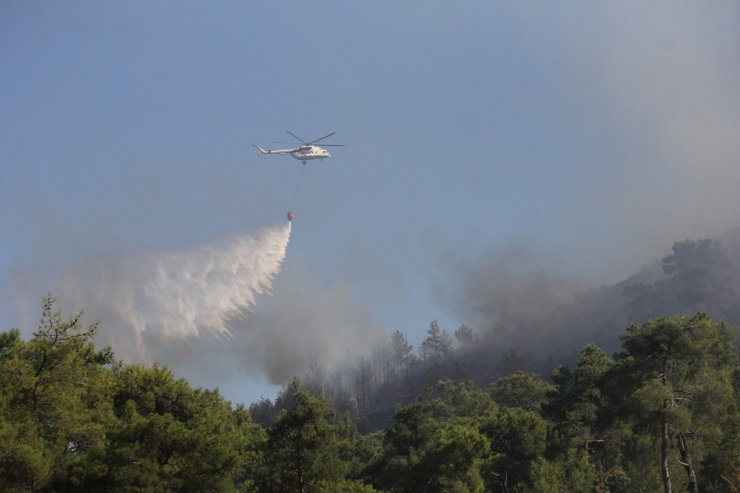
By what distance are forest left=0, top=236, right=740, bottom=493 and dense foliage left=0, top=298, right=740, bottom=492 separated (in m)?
0.10

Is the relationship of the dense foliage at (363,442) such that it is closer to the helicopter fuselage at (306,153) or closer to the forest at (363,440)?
the forest at (363,440)

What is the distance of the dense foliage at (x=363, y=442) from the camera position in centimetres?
3444

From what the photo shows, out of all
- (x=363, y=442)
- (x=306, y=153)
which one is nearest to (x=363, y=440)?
(x=363, y=442)

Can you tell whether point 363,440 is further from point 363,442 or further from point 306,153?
point 306,153

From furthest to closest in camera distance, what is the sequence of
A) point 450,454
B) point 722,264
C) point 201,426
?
point 722,264 → point 450,454 → point 201,426

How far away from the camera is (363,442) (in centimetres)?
7794

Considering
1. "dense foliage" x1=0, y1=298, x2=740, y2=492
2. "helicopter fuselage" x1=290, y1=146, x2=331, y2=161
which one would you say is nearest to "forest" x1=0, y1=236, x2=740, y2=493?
"dense foliage" x1=0, y1=298, x2=740, y2=492

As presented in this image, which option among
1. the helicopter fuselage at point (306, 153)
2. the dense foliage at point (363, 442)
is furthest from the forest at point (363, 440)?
the helicopter fuselage at point (306, 153)

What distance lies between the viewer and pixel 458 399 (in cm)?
10944

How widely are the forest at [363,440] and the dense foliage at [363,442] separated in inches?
3.9

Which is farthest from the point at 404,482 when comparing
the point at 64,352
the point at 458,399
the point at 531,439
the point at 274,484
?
the point at 458,399

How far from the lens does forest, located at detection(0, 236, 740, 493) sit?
34.4 meters

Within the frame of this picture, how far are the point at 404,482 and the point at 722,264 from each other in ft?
581

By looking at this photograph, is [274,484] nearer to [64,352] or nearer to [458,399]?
[64,352]
